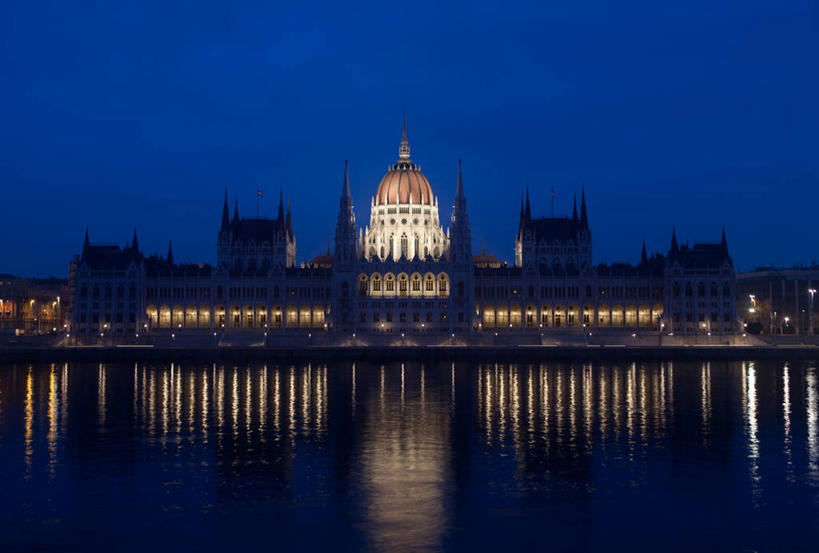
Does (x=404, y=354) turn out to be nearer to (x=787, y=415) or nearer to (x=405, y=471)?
(x=787, y=415)

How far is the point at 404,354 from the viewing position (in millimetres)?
96312

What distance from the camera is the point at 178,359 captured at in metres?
95.0

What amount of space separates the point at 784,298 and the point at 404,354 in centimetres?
8708

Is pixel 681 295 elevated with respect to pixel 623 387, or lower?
elevated

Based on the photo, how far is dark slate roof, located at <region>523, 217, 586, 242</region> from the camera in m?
147

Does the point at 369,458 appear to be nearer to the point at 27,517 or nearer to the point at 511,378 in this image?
the point at 27,517

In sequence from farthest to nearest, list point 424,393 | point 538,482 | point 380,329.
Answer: point 380,329 < point 424,393 < point 538,482

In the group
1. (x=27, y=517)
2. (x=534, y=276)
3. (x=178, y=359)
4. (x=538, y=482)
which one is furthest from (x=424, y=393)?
(x=534, y=276)

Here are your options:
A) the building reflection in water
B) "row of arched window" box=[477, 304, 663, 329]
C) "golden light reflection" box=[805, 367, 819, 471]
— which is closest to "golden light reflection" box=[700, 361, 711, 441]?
"golden light reflection" box=[805, 367, 819, 471]

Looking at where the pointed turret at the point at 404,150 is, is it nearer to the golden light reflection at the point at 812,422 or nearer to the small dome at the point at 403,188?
the small dome at the point at 403,188

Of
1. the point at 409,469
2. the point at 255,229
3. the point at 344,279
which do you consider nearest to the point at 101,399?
the point at 409,469

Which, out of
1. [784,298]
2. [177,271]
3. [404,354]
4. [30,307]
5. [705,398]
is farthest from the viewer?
[30,307]

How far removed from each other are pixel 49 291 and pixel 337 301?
80616mm

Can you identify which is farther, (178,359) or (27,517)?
(178,359)
